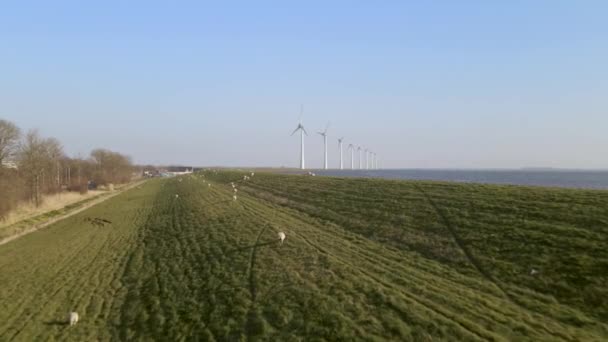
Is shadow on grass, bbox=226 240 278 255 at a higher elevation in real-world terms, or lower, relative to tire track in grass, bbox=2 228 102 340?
higher

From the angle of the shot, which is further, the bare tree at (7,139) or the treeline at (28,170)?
the bare tree at (7,139)

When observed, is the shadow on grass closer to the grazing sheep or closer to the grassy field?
the grassy field

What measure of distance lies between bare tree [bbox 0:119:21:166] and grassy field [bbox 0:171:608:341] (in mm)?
45691

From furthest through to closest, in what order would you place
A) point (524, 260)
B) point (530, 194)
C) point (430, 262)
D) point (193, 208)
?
point (193, 208) → point (530, 194) → point (430, 262) → point (524, 260)

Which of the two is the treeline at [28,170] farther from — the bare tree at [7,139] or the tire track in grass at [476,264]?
the tire track in grass at [476,264]

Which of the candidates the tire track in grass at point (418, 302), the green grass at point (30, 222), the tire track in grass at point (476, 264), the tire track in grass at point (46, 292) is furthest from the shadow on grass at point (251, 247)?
the green grass at point (30, 222)

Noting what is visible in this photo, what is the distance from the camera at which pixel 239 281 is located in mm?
21844

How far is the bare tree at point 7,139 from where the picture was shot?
75438 millimetres

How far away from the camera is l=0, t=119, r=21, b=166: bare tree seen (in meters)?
75.4

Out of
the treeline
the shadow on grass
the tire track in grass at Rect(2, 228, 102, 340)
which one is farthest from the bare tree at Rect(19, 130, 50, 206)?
the shadow on grass

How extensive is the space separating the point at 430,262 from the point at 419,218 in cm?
875

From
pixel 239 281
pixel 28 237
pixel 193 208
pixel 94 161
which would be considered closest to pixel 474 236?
pixel 239 281

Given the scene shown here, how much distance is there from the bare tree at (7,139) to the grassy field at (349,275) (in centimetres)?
4569

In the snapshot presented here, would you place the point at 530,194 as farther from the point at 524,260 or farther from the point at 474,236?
the point at 524,260
